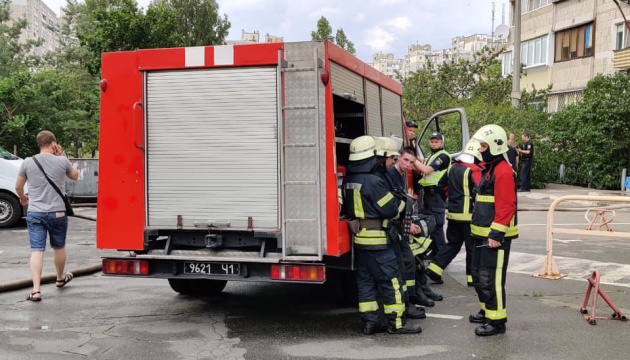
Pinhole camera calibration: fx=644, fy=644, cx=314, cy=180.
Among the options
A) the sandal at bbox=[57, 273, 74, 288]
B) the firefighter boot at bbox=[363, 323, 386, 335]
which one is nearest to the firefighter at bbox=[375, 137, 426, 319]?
the firefighter boot at bbox=[363, 323, 386, 335]

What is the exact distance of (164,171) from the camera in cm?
590

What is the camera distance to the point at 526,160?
66.5 ft

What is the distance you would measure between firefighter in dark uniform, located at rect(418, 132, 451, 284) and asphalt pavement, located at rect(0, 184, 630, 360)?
61 cm

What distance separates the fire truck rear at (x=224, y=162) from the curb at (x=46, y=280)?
2.19 metres

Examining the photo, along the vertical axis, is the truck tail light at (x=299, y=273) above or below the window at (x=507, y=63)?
below

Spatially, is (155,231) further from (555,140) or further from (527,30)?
(527,30)

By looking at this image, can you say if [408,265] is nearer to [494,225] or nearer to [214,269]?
[494,225]

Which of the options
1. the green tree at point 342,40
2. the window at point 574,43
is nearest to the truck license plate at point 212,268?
the window at point 574,43

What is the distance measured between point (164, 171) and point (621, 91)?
20357 millimetres

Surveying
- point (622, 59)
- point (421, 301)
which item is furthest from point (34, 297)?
point (622, 59)

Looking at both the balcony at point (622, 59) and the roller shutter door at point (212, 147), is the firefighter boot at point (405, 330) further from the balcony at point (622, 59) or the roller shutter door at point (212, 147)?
the balcony at point (622, 59)

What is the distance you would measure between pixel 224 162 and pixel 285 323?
163 cm

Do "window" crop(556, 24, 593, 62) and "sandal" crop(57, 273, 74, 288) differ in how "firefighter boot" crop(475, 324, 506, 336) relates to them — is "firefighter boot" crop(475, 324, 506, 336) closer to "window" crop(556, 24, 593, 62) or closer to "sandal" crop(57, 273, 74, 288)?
"sandal" crop(57, 273, 74, 288)

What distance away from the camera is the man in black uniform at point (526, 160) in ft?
65.6
